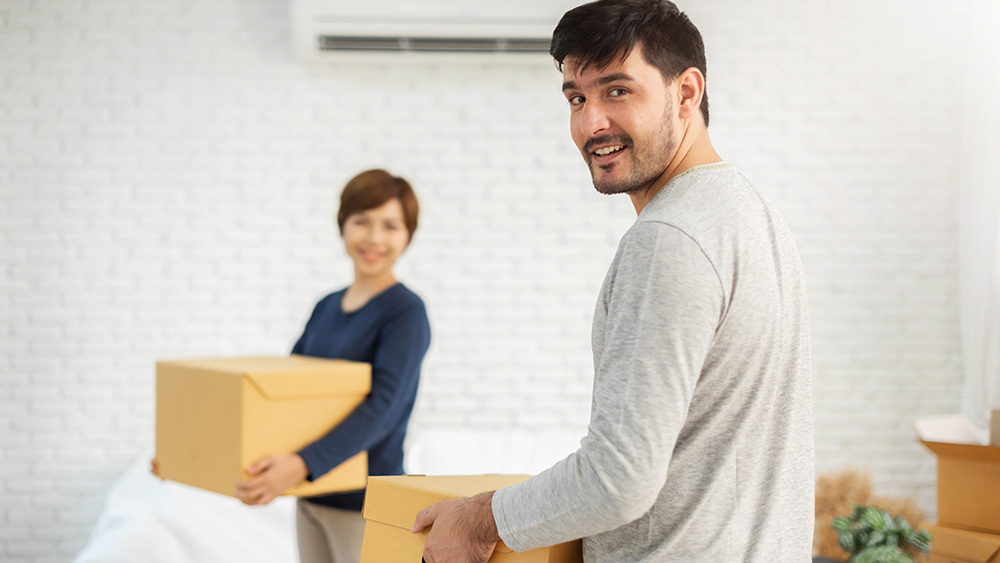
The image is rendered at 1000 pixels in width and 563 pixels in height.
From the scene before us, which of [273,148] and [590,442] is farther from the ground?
[273,148]

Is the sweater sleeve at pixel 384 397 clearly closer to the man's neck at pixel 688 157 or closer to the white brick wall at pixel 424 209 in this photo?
the man's neck at pixel 688 157

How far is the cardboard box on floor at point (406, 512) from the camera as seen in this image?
927mm

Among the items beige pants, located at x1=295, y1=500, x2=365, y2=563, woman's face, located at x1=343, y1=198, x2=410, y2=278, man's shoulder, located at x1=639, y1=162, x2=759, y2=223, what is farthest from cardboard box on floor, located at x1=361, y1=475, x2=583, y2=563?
woman's face, located at x1=343, y1=198, x2=410, y2=278

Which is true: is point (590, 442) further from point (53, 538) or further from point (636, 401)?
point (53, 538)

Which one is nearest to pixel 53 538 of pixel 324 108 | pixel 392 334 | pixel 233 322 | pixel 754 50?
pixel 233 322

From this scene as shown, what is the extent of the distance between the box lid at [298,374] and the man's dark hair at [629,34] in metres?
1.01

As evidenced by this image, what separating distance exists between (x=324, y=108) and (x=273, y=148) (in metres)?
0.30

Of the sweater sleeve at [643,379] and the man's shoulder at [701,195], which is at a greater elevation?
the man's shoulder at [701,195]

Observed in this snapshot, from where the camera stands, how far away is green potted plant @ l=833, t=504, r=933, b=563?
176 cm

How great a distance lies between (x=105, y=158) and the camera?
11.5ft

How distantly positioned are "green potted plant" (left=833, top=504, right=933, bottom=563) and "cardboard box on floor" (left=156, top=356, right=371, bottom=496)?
1.18m

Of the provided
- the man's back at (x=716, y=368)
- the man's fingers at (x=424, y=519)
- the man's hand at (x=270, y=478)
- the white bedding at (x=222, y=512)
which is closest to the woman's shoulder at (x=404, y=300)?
the man's hand at (x=270, y=478)

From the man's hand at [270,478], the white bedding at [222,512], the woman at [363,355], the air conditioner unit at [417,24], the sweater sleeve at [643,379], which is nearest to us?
the sweater sleeve at [643,379]

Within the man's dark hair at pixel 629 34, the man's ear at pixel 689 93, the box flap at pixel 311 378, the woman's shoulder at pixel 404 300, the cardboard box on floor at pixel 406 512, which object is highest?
the man's dark hair at pixel 629 34
